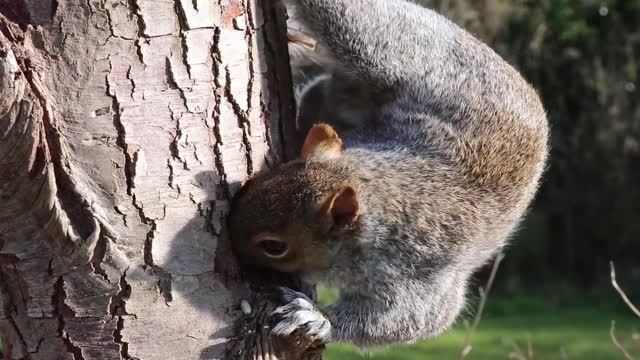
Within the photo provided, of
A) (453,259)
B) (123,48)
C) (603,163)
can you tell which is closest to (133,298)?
(123,48)

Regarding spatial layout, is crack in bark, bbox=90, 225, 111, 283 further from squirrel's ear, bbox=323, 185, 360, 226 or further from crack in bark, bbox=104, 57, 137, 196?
squirrel's ear, bbox=323, 185, 360, 226

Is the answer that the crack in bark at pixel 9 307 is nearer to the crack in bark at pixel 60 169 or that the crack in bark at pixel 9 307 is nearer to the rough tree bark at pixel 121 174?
the rough tree bark at pixel 121 174

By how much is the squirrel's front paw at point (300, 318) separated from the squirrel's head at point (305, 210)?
0.12 meters

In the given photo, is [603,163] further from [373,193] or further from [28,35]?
[28,35]

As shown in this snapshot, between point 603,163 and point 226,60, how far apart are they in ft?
29.3

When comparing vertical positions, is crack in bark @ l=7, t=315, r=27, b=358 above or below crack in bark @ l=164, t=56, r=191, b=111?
below

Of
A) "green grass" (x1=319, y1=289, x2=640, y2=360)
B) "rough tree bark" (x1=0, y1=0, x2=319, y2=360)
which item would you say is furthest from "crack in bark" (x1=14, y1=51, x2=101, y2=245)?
"green grass" (x1=319, y1=289, x2=640, y2=360)

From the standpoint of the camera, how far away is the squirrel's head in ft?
7.75

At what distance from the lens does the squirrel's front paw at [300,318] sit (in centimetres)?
223

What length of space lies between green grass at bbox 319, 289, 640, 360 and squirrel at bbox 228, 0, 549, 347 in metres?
2.65

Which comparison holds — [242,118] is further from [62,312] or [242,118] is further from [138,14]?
[62,312]

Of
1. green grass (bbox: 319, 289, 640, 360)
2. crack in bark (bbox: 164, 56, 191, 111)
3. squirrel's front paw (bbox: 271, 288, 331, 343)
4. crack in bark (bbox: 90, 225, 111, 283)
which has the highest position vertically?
crack in bark (bbox: 164, 56, 191, 111)

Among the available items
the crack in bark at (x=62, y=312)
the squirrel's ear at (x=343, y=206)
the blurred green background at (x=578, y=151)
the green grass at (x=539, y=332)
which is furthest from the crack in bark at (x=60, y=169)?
the blurred green background at (x=578, y=151)

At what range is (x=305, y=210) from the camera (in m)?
2.49
